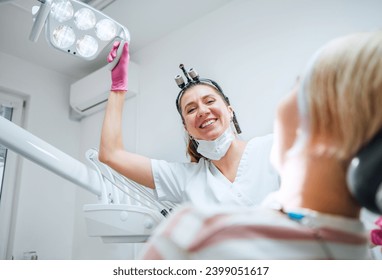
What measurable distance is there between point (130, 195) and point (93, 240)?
283 millimetres

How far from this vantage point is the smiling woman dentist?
976 mm

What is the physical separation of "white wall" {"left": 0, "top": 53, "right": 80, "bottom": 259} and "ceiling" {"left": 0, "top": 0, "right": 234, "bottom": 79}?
54 millimetres

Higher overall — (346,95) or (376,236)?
(346,95)

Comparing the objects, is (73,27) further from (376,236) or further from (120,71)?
(376,236)

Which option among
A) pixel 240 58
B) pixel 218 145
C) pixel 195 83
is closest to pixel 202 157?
pixel 218 145

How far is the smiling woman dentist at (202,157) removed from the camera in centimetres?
98

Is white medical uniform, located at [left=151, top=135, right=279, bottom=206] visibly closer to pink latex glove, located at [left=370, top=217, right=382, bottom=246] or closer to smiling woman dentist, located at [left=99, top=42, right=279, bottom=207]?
smiling woman dentist, located at [left=99, top=42, right=279, bottom=207]

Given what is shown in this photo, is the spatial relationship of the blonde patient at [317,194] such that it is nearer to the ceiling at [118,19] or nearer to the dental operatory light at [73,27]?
the dental operatory light at [73,27]

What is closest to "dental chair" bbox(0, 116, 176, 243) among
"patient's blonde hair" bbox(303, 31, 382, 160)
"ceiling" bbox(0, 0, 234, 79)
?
"ceiling" bbox(0, 0, 234, 79)

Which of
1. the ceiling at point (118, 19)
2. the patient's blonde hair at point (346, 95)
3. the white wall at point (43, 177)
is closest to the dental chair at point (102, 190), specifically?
the white wall at point (43, 177)

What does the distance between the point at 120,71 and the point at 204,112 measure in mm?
326

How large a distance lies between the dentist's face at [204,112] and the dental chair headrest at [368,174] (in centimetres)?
64

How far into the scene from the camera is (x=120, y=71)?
3.67 ft

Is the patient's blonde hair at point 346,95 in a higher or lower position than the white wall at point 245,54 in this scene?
lower
